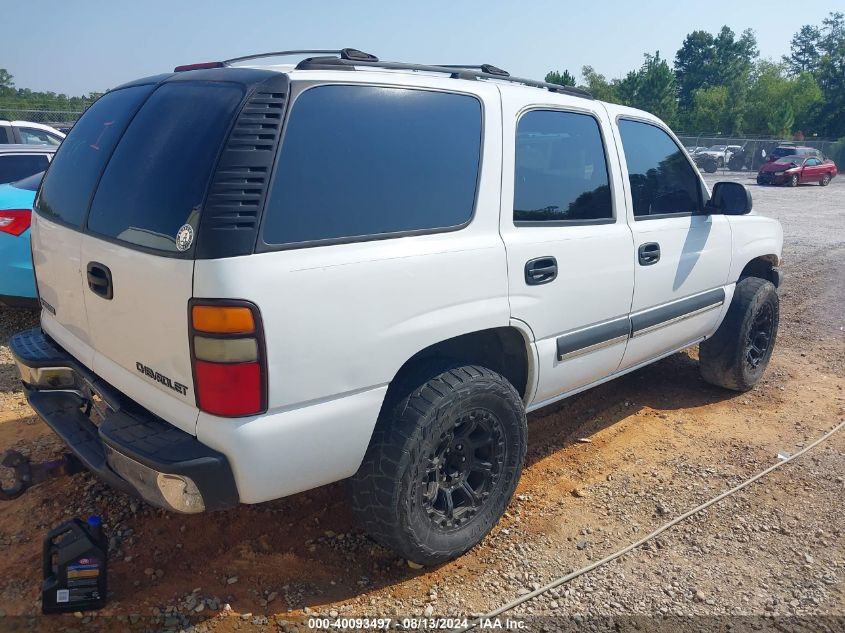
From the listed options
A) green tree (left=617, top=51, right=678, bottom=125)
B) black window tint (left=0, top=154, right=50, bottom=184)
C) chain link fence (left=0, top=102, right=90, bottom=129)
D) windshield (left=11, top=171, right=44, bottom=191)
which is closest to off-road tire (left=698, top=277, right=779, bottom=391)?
windshield (left=11, top=171, right=44, bottom=191)

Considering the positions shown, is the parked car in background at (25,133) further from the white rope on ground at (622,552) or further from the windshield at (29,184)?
the white rope on ground at (622,552)

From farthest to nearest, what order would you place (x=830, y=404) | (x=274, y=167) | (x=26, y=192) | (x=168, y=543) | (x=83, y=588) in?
(x=26, y=192), (x=830, y=404), (x=168, y=543), (x=83, y=588), (x=274, y=167)

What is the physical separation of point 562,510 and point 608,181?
171cm

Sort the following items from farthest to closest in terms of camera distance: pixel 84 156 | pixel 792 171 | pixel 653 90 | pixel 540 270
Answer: pixel 653 90, pixel 792 171, pixel 540 270, pixel 84 156

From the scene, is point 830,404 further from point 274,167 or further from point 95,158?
point 95,158

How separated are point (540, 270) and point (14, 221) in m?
4.35

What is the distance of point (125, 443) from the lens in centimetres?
228

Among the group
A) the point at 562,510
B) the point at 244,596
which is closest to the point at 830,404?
the point at 562,510

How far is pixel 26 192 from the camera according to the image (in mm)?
5469

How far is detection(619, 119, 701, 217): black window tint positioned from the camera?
3.70 meters

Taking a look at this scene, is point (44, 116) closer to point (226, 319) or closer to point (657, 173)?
point (657, 173)

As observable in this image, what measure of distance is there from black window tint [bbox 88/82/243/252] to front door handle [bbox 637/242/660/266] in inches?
89.1

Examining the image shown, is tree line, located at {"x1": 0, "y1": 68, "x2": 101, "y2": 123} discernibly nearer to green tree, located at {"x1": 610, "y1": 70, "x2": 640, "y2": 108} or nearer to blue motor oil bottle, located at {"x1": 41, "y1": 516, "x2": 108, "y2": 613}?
blue motor oil bottle, located at {"x1": 41, "y1": 516, "x2": 108, "y2": 613}

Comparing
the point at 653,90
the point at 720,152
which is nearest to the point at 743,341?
the point at 720,152
